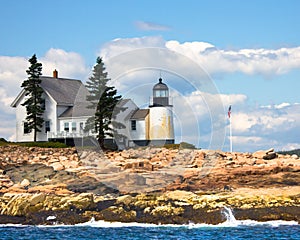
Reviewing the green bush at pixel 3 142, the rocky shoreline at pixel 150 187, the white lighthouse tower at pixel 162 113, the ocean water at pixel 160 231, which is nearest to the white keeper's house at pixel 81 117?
the white lighthouse tower at pixel 162 113

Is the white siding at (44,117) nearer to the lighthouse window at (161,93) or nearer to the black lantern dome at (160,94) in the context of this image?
the black lantern dome at (160,94)

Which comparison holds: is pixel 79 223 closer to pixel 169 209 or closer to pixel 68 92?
pixel 169 209

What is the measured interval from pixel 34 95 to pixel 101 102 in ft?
26.1

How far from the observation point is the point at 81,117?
2339 inches

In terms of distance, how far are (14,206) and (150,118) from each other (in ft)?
92.1

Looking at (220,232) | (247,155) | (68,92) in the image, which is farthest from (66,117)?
(220,232)

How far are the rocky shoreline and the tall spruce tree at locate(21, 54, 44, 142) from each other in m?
11.1

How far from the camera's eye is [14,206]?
105 ft

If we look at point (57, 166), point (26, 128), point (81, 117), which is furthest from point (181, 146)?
point (26, 128)

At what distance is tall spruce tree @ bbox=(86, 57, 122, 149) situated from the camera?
5588 centimetres

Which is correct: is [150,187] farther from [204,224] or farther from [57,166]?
[57,166]

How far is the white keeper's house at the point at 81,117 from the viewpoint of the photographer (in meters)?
58.1

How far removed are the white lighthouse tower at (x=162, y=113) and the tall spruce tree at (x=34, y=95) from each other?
34.2 feet

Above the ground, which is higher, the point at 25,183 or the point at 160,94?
the point at 160,94
